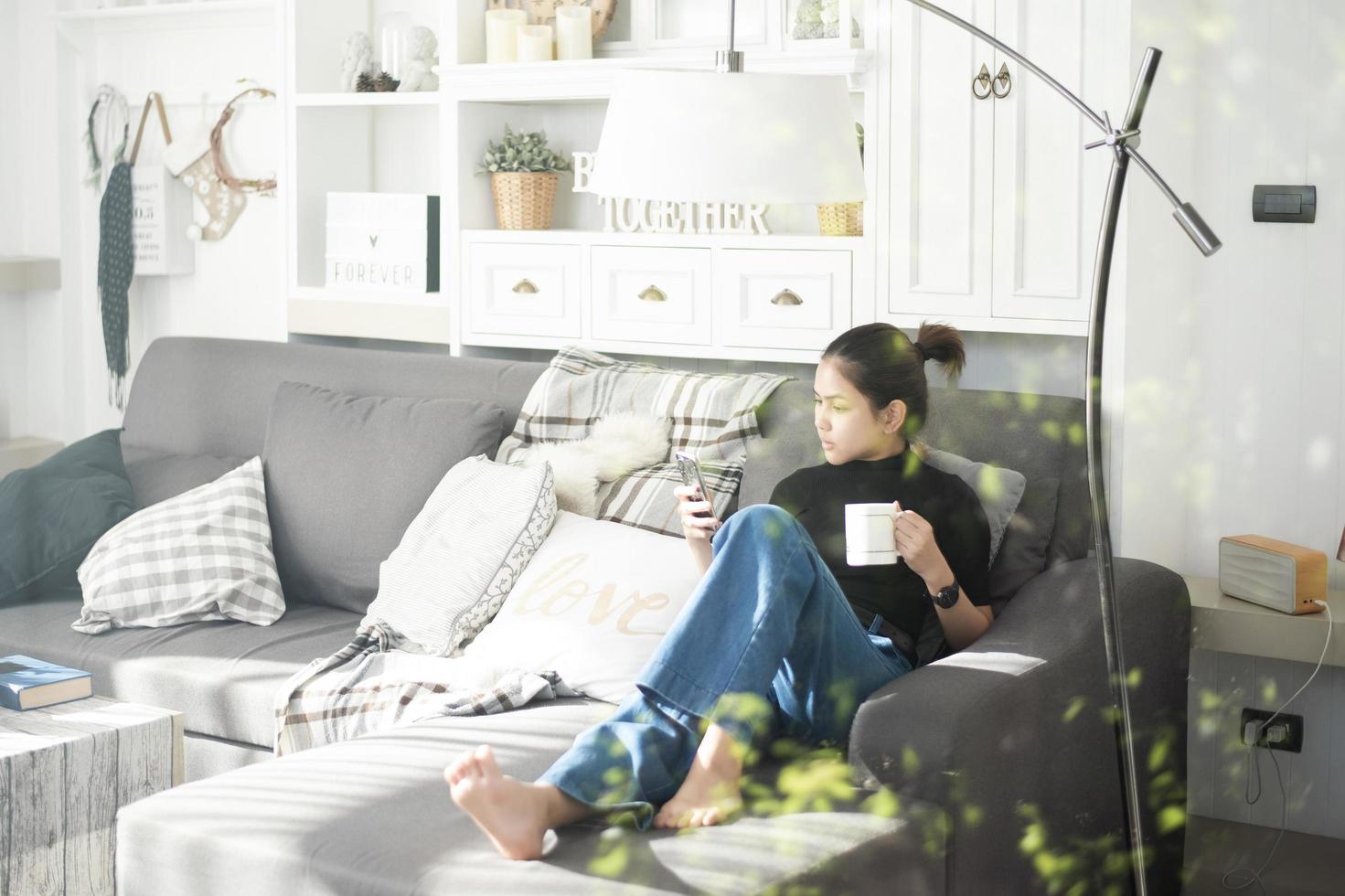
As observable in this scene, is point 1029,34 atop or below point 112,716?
atop

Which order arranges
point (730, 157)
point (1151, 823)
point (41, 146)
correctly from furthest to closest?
point (41, 146) → point (1151, 823) → point (730, 157)

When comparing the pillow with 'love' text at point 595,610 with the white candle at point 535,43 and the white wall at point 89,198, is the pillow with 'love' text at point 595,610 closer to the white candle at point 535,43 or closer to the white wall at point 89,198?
the white candle at point 535,43

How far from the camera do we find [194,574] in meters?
2.95

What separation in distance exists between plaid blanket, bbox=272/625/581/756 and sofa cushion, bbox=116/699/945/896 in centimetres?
30

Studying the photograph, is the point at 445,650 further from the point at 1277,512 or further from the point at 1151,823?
the point at 1277,512

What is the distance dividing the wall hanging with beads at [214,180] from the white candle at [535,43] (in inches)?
40.7

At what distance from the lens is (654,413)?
288 centimetres

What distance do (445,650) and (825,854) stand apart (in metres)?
1.04

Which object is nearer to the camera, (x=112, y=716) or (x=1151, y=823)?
(x=112, y=716)

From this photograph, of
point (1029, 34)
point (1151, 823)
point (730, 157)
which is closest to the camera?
point (730, 157)

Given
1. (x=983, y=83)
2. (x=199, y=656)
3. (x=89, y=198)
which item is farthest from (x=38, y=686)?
(x=89, y=198)

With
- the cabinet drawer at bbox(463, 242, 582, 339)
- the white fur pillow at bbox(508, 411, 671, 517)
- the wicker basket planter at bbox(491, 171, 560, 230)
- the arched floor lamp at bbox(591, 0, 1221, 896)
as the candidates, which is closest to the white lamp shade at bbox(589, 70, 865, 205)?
the arched floor lamp at bbox(591, 0, 1221, 896)

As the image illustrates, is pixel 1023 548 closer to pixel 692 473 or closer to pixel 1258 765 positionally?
pixel 692 473

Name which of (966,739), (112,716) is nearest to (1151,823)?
(966,739)
